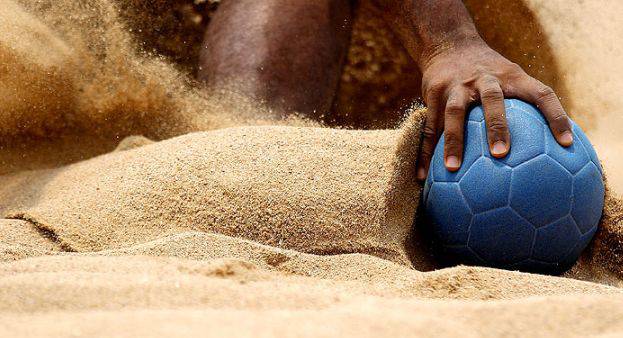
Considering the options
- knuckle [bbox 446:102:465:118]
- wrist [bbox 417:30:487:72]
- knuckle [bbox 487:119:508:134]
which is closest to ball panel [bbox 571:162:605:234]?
knuckle [bbox 487:119:508:134]

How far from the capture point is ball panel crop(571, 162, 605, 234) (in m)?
1.84

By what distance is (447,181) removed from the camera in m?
1.90

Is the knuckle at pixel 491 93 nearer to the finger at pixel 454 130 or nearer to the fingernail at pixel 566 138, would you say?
the finger at pixel 454 130

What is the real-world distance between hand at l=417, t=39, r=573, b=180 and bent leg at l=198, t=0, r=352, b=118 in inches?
22.2

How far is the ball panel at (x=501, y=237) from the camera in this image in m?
1.81

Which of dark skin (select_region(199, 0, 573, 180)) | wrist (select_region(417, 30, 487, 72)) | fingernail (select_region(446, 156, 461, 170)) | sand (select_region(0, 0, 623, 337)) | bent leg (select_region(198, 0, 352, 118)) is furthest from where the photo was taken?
bent leg (select_region(198, 0, 352, 118))

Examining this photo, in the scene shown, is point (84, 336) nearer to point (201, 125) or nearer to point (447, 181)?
point (447, 181)

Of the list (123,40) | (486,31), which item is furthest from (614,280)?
(123,40)

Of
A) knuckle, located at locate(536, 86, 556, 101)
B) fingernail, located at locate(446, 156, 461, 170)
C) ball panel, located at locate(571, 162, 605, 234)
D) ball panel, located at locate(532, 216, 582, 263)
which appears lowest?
ball panel, located at locate(532, 216, 582, 263)

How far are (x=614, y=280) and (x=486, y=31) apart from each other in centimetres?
143

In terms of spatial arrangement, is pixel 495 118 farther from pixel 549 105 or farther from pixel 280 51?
pixel 280 51

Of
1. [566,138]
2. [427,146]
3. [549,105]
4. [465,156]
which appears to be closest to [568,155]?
[566,138]

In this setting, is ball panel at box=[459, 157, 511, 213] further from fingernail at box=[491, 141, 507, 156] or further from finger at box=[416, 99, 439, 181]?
finger at box=[416, 99, 439, 181]

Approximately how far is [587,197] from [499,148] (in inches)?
10.8
